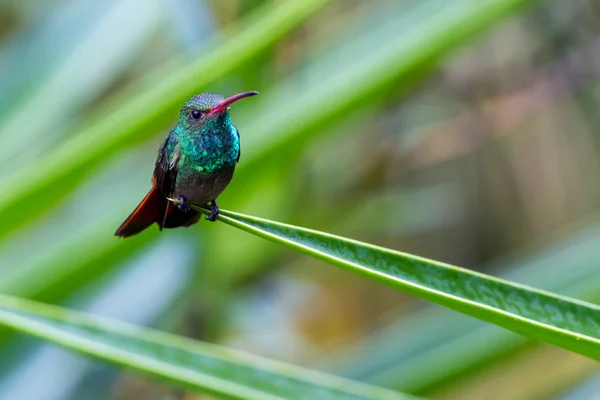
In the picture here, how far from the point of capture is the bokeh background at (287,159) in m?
0.94

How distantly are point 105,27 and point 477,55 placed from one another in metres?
1.19

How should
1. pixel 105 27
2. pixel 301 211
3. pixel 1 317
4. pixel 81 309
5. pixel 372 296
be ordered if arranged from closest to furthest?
pixel 1 317
pixel 81 309
pixel 105 27
pixel 301 211
pixel 372 296

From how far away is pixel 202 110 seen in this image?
16.0 inches

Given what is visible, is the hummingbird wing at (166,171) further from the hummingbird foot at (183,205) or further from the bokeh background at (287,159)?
the bokeh background at (287,159)

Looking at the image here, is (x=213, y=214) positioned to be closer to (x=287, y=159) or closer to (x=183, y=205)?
(x=183, y=205)

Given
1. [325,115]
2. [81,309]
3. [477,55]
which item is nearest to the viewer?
[325,115]

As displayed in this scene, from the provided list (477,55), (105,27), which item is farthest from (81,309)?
(477,55)

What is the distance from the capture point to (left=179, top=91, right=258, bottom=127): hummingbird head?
0.40 m

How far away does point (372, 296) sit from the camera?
309cm

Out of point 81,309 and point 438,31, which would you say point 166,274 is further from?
point 438,31

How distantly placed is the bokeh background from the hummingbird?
410 millimetres

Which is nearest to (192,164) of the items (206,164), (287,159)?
(206,164)

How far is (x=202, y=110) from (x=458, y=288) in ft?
0.50

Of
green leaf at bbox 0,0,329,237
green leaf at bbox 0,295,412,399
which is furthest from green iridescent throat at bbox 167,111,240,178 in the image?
green leaf at bbox 0,0,329,237
